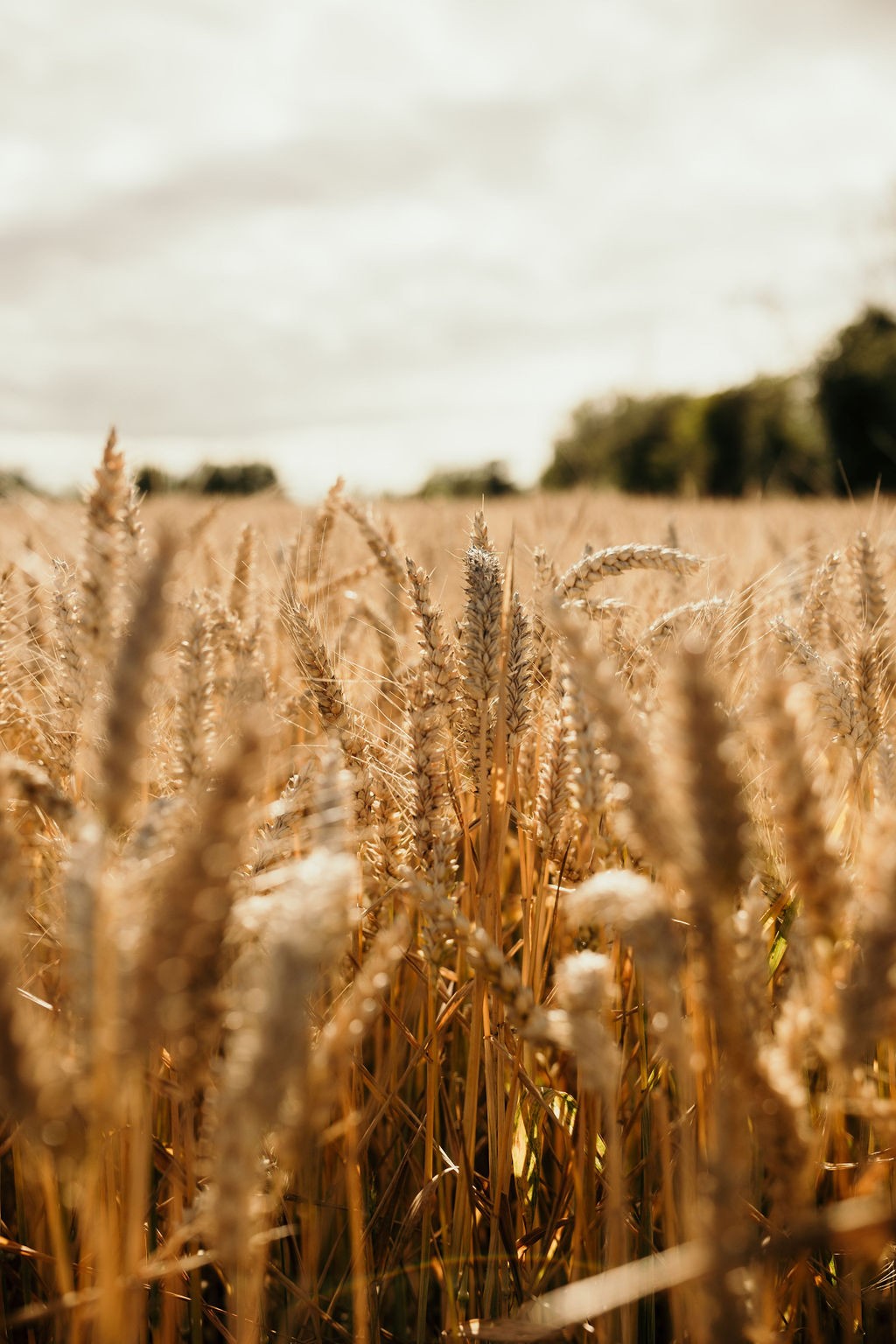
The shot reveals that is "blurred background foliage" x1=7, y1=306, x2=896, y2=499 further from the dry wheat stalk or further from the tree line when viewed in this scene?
the dry wheat stalk

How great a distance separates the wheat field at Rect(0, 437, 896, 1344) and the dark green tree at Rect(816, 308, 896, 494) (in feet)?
67.5

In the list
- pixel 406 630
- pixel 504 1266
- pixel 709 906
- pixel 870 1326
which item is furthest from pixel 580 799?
pixel 406 630

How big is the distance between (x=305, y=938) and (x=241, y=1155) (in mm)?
141

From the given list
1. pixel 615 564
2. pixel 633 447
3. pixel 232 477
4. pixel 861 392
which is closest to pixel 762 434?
pixel 861 392

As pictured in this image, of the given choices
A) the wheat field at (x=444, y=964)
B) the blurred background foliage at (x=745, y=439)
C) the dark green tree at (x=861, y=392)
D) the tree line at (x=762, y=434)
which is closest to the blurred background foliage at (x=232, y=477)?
the blurred background foliage at (x=745, y=439)

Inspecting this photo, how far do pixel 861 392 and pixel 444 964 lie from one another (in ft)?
72.0

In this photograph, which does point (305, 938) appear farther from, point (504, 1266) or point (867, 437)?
point (867, 437)

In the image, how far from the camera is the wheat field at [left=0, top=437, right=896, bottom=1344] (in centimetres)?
52

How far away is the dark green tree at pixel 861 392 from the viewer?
19.6m

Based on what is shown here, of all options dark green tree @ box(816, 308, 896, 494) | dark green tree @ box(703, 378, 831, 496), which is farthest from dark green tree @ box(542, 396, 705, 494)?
dark green tree @ box(816, 308, 896, 494)

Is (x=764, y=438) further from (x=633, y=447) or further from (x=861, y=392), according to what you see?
(x=633, y=447)

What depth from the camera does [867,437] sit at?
20047 mm

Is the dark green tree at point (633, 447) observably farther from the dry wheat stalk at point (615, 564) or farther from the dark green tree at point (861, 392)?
the dry wheat stalk at point (615, 564)

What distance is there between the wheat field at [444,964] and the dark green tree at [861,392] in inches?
810
